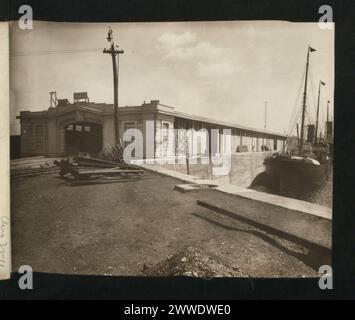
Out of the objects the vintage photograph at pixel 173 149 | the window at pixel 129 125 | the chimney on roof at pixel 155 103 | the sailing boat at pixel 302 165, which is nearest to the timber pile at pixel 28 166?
the vintage photograph at pixel 173 149

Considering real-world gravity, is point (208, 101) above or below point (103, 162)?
above

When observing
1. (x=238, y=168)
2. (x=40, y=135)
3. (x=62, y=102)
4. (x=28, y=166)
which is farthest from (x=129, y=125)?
(x=238, y=168)

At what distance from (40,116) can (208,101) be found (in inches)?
119

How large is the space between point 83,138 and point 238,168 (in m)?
2.86

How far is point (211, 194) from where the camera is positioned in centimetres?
481

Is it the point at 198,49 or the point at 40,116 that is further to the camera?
the point at 40,116

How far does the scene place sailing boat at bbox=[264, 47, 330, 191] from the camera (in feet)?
15.2

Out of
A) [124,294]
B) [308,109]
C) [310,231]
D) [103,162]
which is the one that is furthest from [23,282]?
[308,109]

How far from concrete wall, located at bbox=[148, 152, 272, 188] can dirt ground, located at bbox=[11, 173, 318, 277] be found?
28cm

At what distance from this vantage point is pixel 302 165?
15.9ft

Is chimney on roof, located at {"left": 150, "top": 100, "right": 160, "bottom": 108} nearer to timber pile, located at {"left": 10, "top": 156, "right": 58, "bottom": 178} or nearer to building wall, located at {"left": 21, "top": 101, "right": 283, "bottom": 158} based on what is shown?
building wall, located at {"left": 21, "top": 101, "right": 283, "bottom": 158}

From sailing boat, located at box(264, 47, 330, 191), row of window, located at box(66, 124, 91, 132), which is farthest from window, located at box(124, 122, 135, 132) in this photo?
sailing boat, located at box(264, 47, 330, 191)

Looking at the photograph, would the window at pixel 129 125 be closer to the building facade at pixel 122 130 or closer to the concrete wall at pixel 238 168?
the building facade at pixel 122 130
